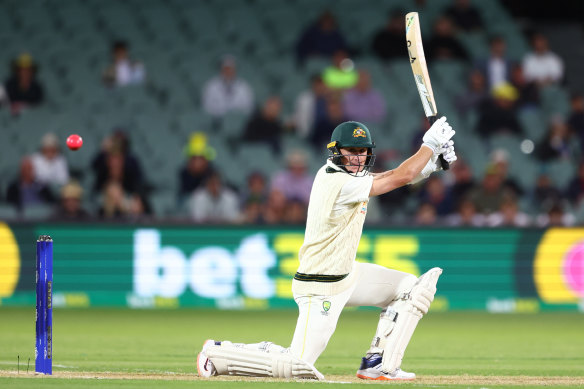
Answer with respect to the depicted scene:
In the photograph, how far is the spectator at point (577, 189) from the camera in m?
17.1

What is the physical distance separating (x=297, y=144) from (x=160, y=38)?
4.09m

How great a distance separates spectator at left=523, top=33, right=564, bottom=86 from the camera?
19.1m

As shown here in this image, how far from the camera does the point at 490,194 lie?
16.2m

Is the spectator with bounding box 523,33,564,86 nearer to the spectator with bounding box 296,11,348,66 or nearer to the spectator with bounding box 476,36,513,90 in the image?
the spectator with bounding box 476,36,513,90

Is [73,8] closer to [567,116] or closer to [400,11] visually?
[400,11]

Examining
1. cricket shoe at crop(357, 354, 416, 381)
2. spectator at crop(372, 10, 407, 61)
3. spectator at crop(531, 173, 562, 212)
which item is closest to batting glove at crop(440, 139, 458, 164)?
cricket shoe at crop(357, 354, 416, 381)

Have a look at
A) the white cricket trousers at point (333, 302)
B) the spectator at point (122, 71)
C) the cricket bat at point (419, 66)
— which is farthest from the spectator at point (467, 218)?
the white cricket trousers at point (333, 302)

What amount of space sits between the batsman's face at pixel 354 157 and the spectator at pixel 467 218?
26.3 ft

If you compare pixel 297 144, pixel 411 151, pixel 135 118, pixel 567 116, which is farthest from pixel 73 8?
pixel 567 116

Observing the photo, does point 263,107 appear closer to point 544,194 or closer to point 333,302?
point 544,194

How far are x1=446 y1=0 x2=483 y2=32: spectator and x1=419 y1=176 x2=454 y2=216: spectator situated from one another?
4.71 metres

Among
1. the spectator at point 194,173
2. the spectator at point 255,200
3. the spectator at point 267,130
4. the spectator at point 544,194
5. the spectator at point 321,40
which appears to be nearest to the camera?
the spectator at point 255,200

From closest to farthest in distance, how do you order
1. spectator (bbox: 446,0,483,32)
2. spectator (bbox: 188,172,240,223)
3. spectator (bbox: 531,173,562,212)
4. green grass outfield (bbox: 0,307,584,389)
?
1. green grass outfield (bbox: 0,307,584,389)
2. spectator (bbox: 188,172,240,223)
3. spectator (bbox: 531,173,562,212)
4. spectator (bbox: 446,0,483,32)

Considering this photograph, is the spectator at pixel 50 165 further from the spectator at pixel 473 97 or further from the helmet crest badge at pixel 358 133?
the helmet crest badge at pixel 358 133
